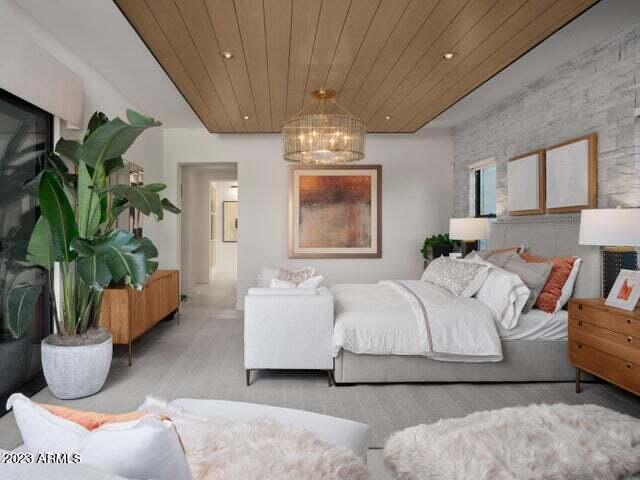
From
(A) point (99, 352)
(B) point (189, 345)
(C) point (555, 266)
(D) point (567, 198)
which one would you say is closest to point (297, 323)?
(A) point (99, 352)

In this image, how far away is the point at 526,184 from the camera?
4.39 m

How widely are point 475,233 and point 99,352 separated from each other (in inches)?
156

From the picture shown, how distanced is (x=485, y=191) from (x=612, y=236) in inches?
117

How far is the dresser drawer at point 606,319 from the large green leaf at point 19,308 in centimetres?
361

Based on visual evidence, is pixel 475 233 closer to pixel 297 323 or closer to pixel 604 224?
pixel 604 224

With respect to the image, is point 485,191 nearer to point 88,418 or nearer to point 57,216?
point 57,216

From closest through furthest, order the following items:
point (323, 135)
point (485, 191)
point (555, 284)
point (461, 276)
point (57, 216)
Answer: point (57, 216) < point (555, 284) < point (461, 276) < point (323, 135) < point (485, 191)

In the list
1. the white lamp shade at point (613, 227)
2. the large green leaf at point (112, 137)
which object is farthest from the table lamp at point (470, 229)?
the large green leaf at point (112, 137)

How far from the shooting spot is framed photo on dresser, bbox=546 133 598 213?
3.45 meters

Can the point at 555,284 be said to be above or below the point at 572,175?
below

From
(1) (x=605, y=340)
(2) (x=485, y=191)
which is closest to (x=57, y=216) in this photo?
(1) (x=605, y=340)

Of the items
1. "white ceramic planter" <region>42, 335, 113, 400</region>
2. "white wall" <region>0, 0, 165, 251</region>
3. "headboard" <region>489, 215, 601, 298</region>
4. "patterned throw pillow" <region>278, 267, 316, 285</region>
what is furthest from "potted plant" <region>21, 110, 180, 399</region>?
"headboard" <region>489, 215, 601, 298</region>

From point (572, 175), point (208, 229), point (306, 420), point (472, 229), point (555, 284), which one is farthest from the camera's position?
point (208, 229)

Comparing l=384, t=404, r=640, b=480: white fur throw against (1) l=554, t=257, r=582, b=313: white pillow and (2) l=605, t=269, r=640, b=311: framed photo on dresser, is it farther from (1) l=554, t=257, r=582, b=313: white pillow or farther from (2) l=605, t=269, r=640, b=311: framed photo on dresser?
(1) l=554, t=257, r=582, b=313: white pillow
